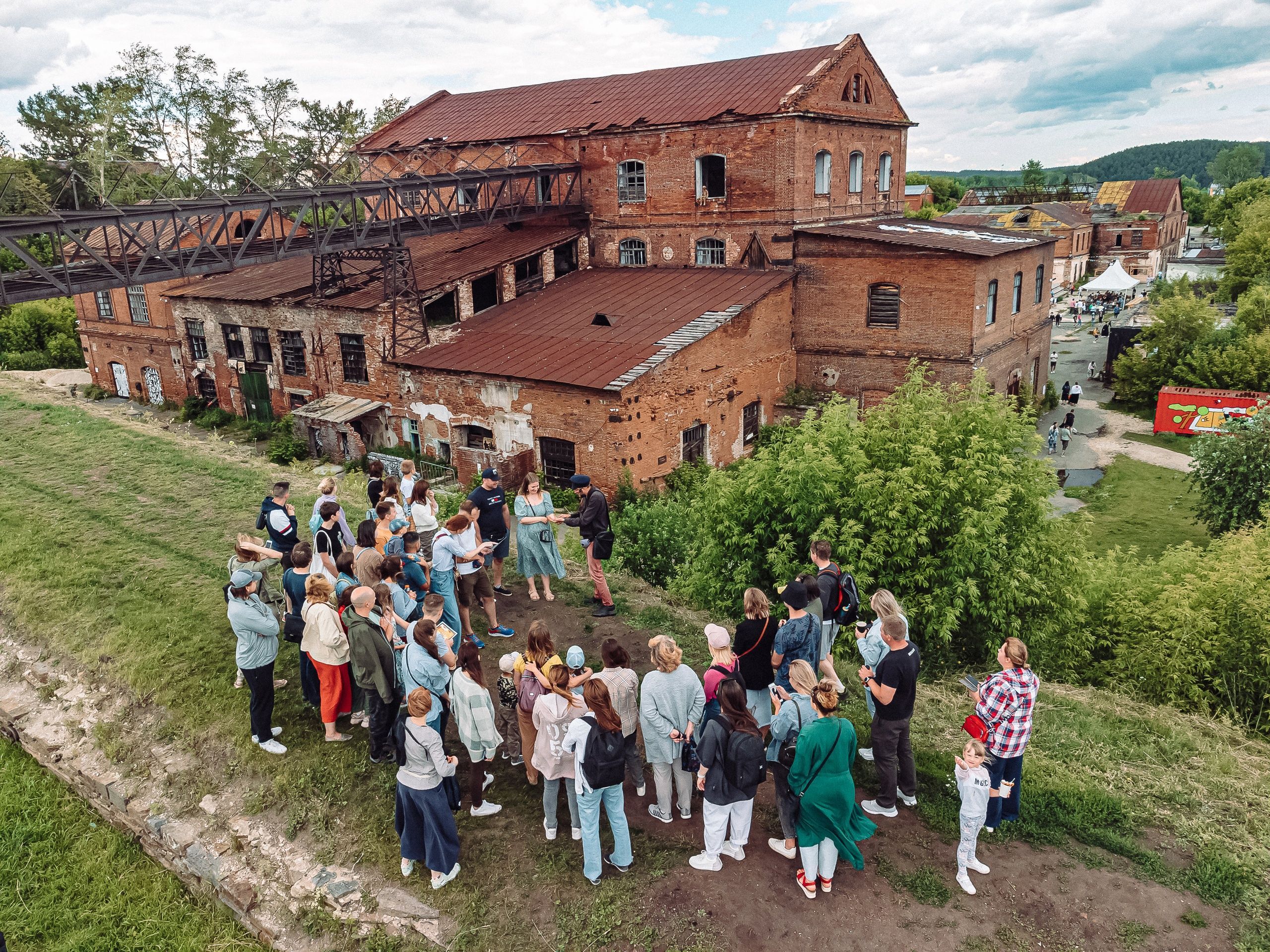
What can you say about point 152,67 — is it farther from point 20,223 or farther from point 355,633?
point 355,633

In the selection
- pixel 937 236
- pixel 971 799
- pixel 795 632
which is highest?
pixel 937 236

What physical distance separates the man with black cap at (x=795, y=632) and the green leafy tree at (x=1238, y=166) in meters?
143

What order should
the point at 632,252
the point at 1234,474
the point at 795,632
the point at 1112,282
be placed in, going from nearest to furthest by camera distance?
1. the point at 795,632
2. the point at 1234,474
3. the point at 632,252
4. the point at 1112,282

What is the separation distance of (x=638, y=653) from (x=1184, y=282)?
35293 mm

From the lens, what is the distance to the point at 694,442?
2017cm

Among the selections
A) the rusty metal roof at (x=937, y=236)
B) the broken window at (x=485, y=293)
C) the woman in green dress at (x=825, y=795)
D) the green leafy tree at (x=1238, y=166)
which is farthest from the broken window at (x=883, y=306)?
the green leafy tree at (x=1238, y=166)

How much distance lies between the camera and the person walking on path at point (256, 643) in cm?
746

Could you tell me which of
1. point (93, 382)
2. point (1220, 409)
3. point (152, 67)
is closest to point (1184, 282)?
point (1220, 409)

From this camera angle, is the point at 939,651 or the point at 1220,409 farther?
the point at 1220,409

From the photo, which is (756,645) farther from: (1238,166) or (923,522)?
(1238,166)

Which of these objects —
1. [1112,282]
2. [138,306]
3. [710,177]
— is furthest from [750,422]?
[1112,282]

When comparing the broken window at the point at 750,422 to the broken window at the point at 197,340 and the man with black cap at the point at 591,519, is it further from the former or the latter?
the broken window at the point at 197,340

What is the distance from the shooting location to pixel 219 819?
25.7ft

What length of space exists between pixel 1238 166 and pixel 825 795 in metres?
153
